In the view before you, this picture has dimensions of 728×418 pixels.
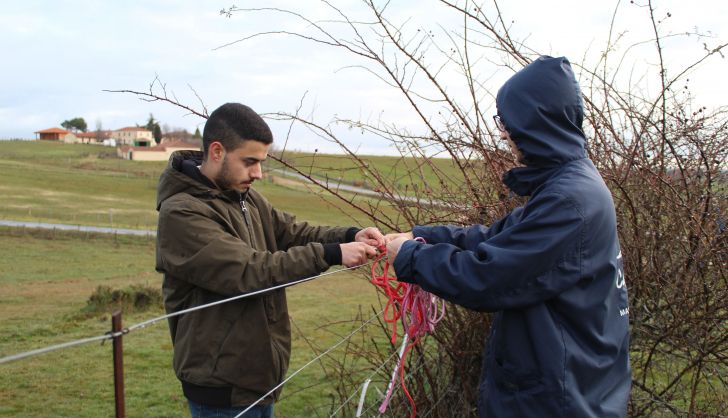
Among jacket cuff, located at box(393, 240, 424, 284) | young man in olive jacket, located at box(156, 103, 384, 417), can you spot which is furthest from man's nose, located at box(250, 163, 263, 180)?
jacket cuff, located at box(393, 240, 424, 284)

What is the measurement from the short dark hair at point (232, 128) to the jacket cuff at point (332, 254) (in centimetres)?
54

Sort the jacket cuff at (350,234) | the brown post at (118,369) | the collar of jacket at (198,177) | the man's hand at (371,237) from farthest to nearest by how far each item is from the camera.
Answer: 1. the jacket cuff at (350,234)
2. the man's hand at (371,237)
3. the collar of jacket at (198,177)
4. the brown post at (118,369)

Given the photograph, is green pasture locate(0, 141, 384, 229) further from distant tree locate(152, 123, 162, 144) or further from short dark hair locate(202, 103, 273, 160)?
short dark hair locate(202, 103, 273, 160)

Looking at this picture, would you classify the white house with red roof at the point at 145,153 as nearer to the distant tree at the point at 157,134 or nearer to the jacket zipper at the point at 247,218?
the distant tree at the point at 157,134

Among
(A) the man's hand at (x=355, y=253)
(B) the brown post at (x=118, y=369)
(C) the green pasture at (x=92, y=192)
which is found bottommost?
(C) the green pasture at (x=92, y=192)

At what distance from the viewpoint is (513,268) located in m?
1.93

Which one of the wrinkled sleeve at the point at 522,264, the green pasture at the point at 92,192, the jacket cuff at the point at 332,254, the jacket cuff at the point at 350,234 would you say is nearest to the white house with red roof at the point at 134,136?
the green pasture at the point at 92,192

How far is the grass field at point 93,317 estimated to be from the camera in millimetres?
7199

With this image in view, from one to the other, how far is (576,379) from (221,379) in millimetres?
1338

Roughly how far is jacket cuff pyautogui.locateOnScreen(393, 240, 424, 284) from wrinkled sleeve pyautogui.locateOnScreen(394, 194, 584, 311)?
0.15m

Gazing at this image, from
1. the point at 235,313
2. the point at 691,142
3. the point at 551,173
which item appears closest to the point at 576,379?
the point at 551,173

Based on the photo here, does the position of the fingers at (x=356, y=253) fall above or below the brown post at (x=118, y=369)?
above

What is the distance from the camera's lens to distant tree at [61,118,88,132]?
124188 millimetres

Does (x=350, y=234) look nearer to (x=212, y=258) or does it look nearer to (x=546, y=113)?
(x=212, y=258)
